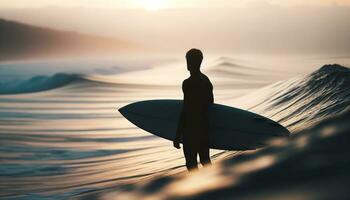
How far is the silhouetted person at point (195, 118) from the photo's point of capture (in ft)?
17.9

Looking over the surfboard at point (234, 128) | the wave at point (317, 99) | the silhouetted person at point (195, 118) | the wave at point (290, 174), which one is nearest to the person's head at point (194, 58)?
the silhouetted person at point (195, 118)

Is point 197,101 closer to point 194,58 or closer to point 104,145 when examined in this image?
point 194,58

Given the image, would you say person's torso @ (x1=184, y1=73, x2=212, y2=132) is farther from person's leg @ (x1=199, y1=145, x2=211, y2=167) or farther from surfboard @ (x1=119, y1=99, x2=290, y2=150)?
surfboard @ (x1=119, y1=99, x2=290, y2=150)

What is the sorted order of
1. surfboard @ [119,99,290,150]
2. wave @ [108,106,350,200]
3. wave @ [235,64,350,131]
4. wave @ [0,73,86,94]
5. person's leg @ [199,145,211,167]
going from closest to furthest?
wave @ [108,106,350,200]
person's leg @ [199,145,211,167]
surfboard @ [119,99,290,150]
wave @ [235,64,350,131]
wave @ [0,73,86,94]

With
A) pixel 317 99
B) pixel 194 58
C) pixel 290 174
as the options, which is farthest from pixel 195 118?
pixel 317 99

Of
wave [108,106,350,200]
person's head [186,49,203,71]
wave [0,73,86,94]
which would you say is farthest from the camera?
wave [0,73,86,94]

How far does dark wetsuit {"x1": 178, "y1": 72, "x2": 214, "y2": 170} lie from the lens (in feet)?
18.0

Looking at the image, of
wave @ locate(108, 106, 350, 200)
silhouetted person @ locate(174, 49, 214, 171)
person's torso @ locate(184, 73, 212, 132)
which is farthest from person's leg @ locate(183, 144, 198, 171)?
wave @ locate(108, 106, 350, 200)

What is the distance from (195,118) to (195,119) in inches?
0.4

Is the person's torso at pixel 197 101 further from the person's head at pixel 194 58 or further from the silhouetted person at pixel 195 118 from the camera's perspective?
the person's head at pixel 194 58

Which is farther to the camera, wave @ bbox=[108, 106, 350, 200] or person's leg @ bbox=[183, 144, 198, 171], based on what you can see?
person's leg @ bbox=[183, 144, 198, 171]

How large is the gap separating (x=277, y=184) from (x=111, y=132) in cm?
2092

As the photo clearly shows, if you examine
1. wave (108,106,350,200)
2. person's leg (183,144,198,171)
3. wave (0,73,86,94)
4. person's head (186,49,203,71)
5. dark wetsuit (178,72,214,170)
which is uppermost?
wave (0,73,86,94)

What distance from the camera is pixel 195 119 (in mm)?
5559
